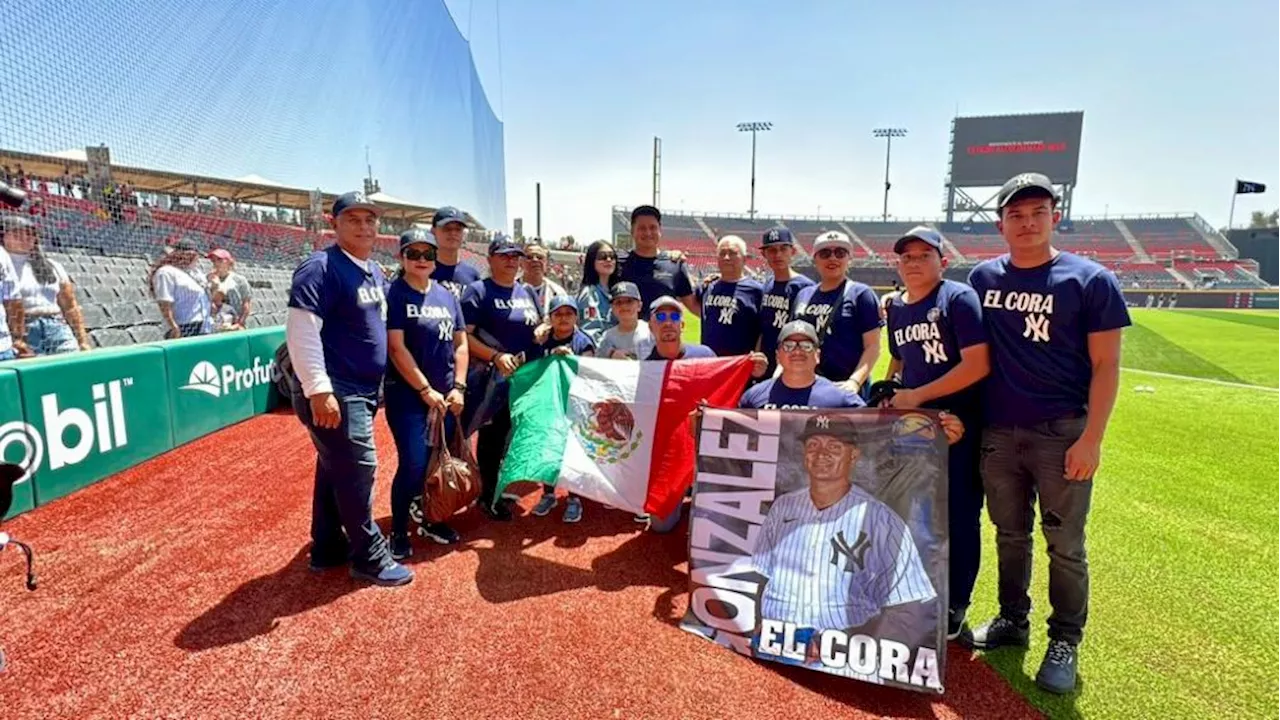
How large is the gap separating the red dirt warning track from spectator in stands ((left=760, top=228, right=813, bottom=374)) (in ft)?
5.28

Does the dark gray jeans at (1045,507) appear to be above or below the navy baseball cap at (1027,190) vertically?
below

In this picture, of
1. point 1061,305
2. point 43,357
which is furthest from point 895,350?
point 43,357

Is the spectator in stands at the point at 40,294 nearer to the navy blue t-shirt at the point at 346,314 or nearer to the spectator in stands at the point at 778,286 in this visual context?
the navy blue t-shirt at the point at 346,314

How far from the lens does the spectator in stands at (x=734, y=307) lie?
4.44 metres

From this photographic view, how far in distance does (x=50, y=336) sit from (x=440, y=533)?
389cm

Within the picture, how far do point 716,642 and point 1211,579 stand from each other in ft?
9.84

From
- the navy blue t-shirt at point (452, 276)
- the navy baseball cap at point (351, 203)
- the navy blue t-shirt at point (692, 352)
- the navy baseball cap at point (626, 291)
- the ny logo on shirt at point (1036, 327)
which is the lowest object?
the navy blue t-shirt at point (692, 352)

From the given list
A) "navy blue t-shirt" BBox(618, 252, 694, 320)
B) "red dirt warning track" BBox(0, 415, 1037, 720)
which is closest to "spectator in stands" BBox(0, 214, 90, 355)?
"red dirt warning track" BBox(0, 415, 1037, 720)

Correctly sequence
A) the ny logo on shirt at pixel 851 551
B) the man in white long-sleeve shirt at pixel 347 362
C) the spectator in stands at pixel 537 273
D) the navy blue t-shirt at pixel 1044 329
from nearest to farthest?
the navy blue t-shirt at pixel 1044 329 < the ny logo on shirt at pixel 851 551 < the man in white long-sleeve shirt at pixel 347 362 < the spectator in stands at pixel 537 273

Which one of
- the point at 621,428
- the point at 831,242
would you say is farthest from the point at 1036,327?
the point at 621,428

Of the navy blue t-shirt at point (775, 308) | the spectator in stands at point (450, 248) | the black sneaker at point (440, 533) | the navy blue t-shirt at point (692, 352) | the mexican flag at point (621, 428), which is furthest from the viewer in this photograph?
the spectator in stands at point (450, 248)

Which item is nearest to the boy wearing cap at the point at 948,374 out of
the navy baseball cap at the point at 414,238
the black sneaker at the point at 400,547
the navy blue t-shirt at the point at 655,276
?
the navy blue t-shirt at the point at 655,276

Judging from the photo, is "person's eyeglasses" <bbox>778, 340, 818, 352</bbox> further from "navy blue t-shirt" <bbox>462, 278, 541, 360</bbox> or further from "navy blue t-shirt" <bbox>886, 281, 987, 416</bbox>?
"navy blue t-shirt" <bbox>462, 278, 541, 360</bbox>

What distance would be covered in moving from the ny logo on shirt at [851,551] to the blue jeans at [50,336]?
19.6 ft
